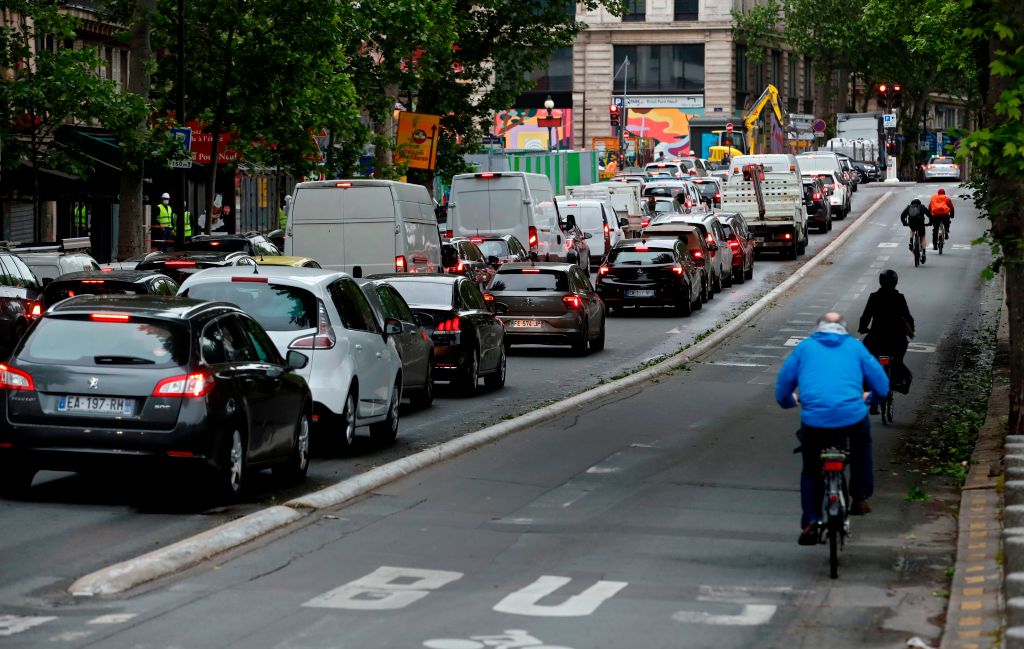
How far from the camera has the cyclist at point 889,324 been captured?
2011 cm

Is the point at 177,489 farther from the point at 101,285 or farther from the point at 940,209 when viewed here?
the point at 940,209

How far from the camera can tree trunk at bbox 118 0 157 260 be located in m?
34.7

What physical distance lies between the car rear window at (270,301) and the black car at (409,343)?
124 inches

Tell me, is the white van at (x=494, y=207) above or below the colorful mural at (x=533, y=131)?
below

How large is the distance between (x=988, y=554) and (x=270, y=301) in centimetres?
728

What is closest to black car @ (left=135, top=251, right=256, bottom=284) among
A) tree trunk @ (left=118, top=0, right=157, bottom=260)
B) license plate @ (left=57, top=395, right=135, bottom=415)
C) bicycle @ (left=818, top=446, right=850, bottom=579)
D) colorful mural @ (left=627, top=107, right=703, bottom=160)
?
tree trunk @ (left=118, top=0, right=157, bottom=260)

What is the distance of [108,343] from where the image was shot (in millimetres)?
12734

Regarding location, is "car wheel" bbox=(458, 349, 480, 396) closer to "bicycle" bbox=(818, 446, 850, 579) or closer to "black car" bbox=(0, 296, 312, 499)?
"black car" bbox=(0, 296, 312, 499)

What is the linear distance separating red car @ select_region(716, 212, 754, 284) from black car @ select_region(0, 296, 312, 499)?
109 feet

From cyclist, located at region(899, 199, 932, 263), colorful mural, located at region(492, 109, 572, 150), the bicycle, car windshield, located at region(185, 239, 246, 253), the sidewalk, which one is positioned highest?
colorful mural, located at region(492, 109, 572, 150)

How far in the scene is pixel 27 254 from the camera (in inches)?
1029

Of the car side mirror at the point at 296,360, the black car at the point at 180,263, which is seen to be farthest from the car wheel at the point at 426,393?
the car side mirror at the point at 296,360

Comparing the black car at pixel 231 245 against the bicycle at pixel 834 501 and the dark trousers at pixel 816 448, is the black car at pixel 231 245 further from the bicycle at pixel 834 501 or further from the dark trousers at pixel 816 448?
the bicycle at pixel 834 501

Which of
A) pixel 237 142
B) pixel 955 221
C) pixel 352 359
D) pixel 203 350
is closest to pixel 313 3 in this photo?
pixel 237 142
